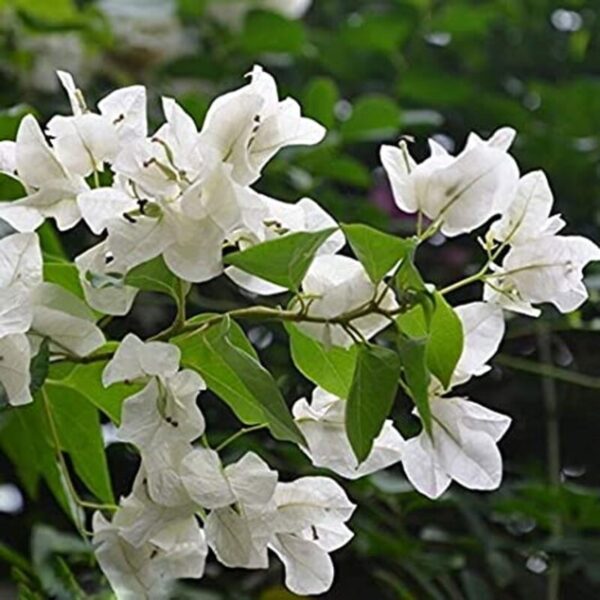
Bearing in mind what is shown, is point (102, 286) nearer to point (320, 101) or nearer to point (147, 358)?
point (147, 358)

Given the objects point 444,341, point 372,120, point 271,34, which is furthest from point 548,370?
point 444,341

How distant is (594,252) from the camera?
0.36 meters

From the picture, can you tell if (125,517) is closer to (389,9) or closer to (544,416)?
(544,416)

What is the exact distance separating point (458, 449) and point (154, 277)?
0.09m

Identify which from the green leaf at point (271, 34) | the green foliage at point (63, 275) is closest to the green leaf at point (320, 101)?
the green leaf at point (271, 34)

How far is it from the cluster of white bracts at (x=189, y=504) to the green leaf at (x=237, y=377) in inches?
0.5

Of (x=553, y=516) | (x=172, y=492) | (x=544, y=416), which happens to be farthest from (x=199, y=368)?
(x=544, y=416)

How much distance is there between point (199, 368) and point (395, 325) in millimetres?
64

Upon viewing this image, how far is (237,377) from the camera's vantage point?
0.36m

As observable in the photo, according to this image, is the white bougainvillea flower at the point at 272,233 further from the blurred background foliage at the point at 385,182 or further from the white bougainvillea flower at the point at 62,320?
the blurred background foliage at the point at 385,182

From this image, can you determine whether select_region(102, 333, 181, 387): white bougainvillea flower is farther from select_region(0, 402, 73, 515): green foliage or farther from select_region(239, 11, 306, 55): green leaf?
select_region(239, 11, 306, 55): green leaf

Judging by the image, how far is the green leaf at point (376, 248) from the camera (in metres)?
0.33

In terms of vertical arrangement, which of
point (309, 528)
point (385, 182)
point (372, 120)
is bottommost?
point (385, 182)

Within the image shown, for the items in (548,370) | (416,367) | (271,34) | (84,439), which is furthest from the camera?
(271,34)
